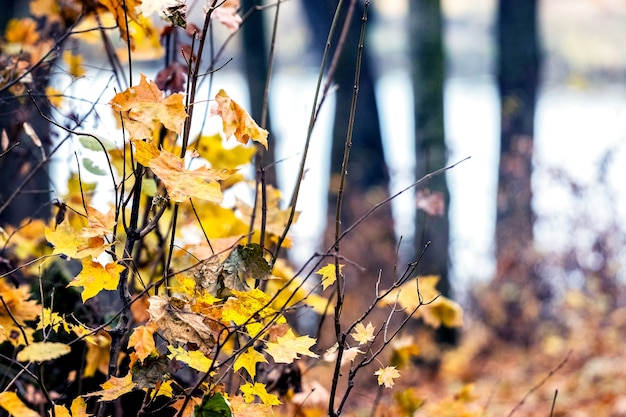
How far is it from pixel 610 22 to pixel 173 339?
54.2 feet

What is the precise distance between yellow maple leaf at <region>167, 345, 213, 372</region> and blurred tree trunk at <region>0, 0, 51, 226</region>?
1012mm

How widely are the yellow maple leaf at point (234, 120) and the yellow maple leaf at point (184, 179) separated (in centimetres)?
11

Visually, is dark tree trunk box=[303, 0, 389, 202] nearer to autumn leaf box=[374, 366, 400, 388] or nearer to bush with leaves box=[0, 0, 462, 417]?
bush with leaves box=[0, 0, 462, 417]

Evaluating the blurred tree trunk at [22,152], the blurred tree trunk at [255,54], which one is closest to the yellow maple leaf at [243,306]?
the blurred tree trunk at [22,152]

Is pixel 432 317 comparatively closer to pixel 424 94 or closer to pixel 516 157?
pixel 424 94

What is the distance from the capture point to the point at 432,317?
7.91 feet

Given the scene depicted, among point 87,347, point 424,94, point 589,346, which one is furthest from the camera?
point 424,94

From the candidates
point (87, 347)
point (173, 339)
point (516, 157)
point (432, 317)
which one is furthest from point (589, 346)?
point (173, 339)

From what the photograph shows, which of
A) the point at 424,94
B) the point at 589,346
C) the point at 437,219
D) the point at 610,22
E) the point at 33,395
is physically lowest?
the point at 33,395

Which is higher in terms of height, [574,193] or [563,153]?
[563,153]

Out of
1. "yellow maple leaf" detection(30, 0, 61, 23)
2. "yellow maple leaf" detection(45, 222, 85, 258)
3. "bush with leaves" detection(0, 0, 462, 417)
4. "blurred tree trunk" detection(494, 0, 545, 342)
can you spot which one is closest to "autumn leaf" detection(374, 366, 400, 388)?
"bush with leaves" detection(0, 0, 462, 417)

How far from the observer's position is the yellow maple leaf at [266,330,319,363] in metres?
1.46

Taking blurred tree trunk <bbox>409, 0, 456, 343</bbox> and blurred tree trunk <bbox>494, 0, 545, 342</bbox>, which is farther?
blurred tree trunk <bbox>494, 0, 545, 342</bbox>

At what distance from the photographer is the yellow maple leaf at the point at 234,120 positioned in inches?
59.6
